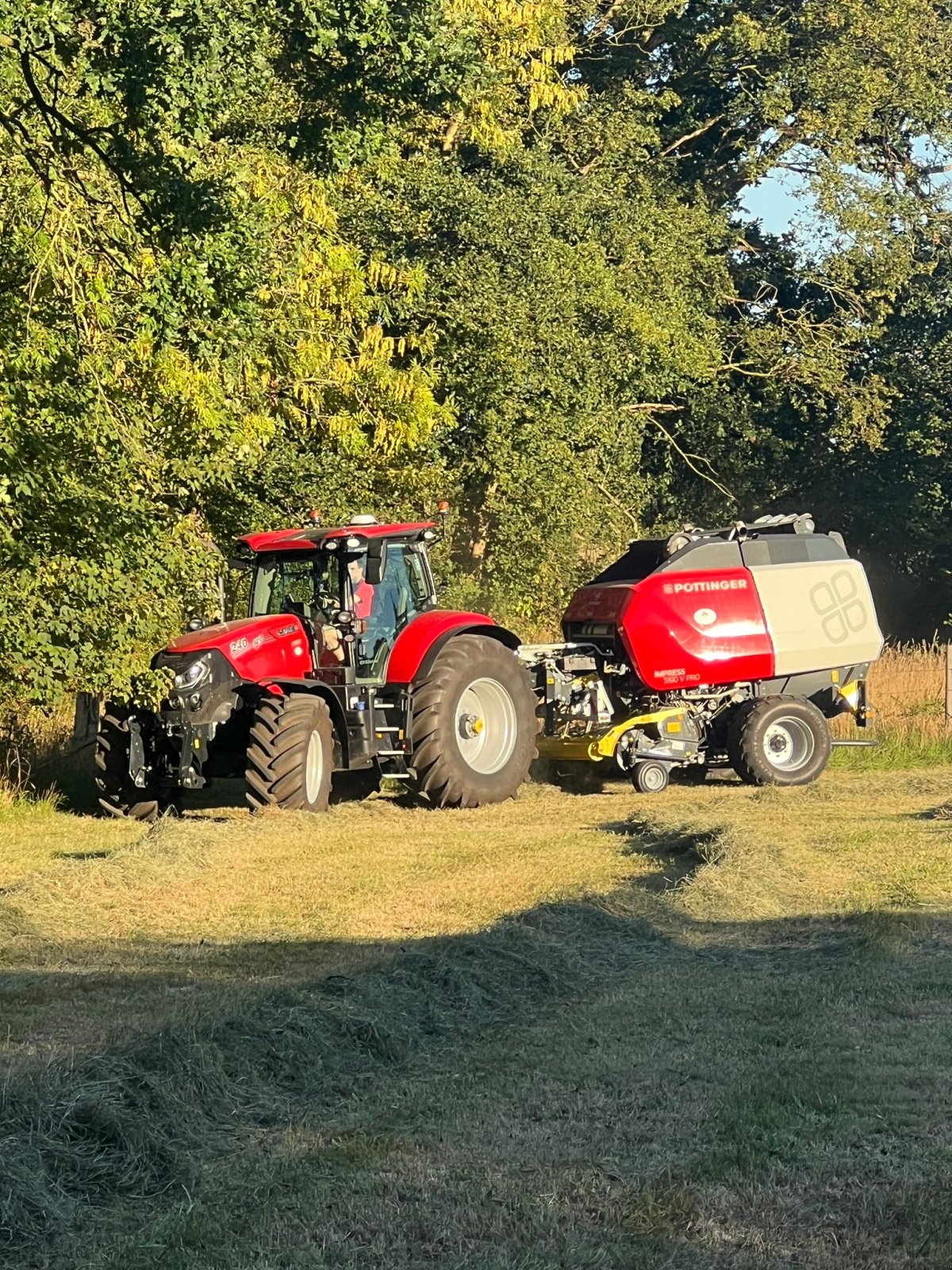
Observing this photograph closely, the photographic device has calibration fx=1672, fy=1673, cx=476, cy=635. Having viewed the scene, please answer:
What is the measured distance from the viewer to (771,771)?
16.7 m

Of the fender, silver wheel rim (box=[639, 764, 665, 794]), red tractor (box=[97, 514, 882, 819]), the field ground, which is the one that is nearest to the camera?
the field ground

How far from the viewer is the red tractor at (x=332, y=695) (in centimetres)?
1389

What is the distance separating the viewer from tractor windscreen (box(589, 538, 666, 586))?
16969 millimetres

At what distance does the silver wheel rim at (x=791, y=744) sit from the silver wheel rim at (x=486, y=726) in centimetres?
293

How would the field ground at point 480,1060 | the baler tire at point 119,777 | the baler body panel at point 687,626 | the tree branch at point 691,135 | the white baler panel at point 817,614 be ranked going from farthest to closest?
1. the tree branch at point 691,135
2. the white baler panel at point 817,614
3. the baler body panel at point 687,626
4. the baler tire at point 119,777
5. the field ground at point 480,1060

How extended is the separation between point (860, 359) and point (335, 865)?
954 inches

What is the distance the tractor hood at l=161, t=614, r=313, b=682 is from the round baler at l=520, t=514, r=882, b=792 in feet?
9.51

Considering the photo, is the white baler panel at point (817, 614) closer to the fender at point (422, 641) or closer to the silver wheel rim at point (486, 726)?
the silver wheel rim at point (486, 726)

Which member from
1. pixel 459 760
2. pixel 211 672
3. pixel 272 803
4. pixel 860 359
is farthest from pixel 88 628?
pixel 860 359

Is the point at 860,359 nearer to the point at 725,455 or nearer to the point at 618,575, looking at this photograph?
the point at 725,455

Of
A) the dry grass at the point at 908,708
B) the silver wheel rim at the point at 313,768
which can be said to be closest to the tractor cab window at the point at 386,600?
the silver wheel rim at the point at 313,768

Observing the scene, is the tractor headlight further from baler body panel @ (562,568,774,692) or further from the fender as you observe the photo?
baler body panel @ (562,568,774,692)

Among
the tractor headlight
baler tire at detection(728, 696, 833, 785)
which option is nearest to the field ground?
the tractor headlight

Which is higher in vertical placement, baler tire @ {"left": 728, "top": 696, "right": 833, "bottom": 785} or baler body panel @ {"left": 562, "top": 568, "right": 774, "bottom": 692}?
baler body panel @ {"left": 562, "top": 568, "right": 774, "bottom": 692}
